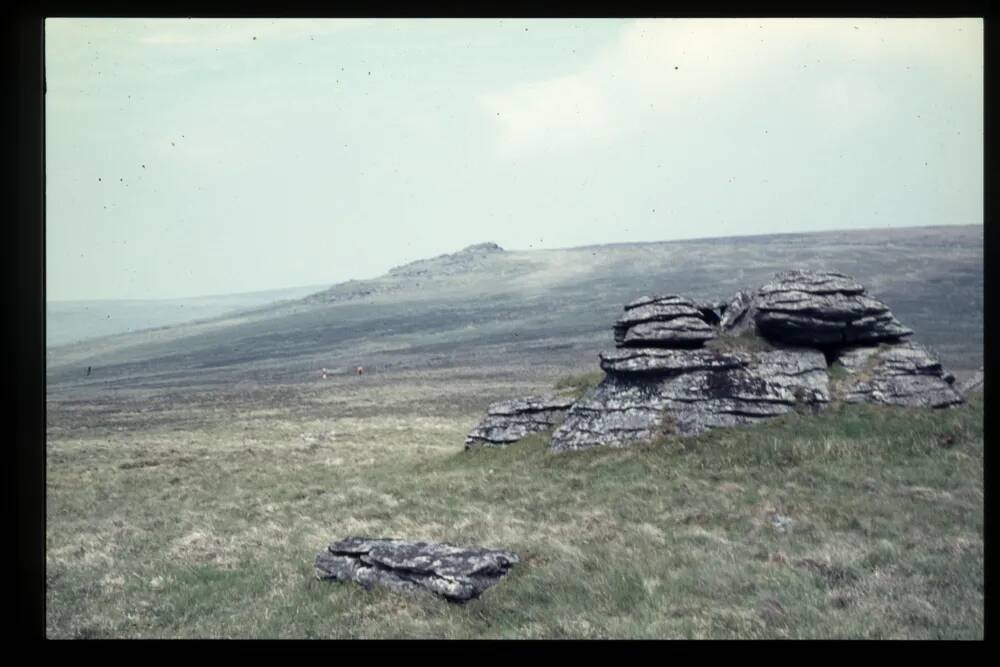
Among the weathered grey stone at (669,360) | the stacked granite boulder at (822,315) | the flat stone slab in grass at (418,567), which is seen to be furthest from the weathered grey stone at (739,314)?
the flat stone slab in grass at (418,567)

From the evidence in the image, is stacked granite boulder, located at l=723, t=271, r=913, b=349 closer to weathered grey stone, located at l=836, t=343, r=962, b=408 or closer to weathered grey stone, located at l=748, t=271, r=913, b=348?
weathered grey stone, located at l=748, t=271, r=913, b=348

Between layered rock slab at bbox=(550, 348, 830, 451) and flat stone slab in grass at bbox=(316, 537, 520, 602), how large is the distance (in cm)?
966

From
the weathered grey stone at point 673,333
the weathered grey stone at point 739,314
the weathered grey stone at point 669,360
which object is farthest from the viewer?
the weathered grey stone at point 739,314

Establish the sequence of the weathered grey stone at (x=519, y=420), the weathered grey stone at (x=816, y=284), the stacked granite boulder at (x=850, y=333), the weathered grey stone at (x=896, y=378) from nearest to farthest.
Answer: the weathered grey stone at (x=896, y=378), the stacked granite boulder at (x=850, y=333), the weathered grey stone at (x=816, y=284), the weathered grey stone at (x=519, y=420)

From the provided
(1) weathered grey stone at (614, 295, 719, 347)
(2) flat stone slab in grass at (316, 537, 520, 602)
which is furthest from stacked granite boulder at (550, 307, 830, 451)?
(2) flat stone slab in grass at (316, 537, 520, 602)

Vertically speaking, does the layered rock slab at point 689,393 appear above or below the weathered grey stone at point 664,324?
below

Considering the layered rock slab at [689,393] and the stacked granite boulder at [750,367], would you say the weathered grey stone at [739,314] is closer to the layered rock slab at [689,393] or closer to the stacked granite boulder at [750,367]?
the stacked granite boulder at [750,367]

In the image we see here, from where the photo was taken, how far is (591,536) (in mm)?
15492

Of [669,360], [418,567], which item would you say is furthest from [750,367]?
[418,567]

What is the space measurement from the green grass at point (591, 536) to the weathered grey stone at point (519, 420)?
0.81m

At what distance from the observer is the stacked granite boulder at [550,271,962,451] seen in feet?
73.0

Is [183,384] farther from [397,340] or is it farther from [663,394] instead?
[663,394]

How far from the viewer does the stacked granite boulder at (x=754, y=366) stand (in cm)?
2225
